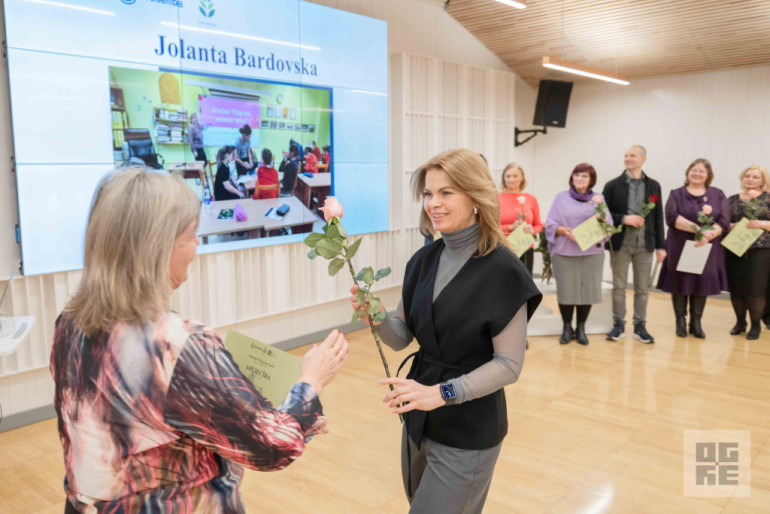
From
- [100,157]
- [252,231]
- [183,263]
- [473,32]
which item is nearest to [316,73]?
[252,231]

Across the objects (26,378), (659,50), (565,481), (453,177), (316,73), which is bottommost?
(565,481)

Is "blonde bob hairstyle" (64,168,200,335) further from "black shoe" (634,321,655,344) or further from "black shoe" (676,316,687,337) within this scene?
"black shoe" (676,316,687,337)

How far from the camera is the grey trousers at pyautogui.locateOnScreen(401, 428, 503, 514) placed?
1.94 meters

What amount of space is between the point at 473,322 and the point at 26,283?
368cm

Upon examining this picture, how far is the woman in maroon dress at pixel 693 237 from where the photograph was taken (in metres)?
6.36

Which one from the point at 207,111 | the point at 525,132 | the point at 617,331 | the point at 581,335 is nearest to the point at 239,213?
the point at 207,111

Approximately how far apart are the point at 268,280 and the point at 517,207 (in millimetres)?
2649

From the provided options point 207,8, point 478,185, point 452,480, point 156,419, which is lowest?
point 452,480

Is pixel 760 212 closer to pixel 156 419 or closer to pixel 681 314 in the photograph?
pixel 681 314

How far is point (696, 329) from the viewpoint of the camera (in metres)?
6.63

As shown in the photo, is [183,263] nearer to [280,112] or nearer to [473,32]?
[280,112]

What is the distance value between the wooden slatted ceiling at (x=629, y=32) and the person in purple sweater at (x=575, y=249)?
2.30m

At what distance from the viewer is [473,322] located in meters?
1.93

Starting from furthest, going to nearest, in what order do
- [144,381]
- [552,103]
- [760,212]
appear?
1. [552,103]
2. [760,212]
3. [144,381]
